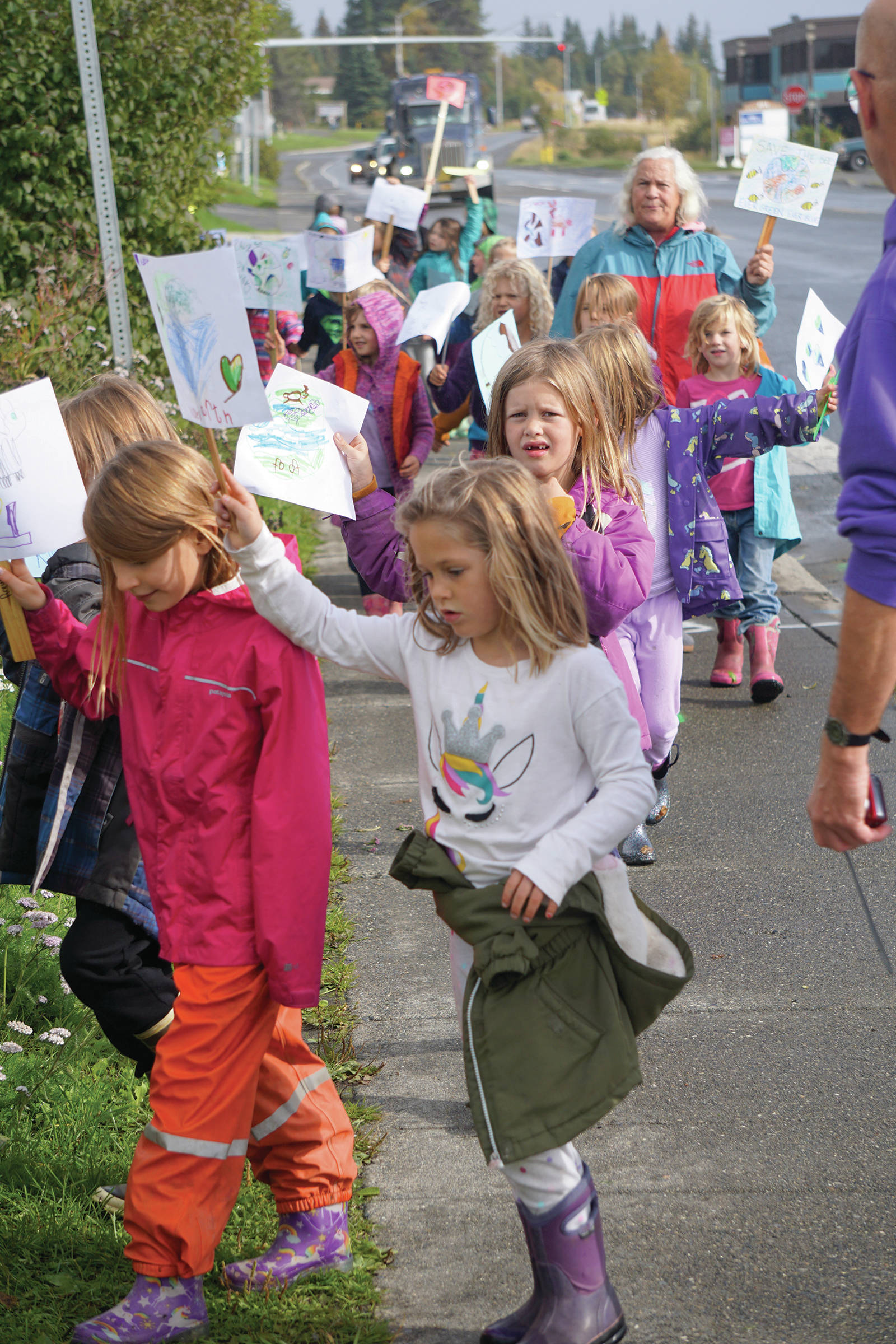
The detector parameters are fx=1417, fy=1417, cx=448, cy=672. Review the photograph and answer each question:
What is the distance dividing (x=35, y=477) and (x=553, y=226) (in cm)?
599

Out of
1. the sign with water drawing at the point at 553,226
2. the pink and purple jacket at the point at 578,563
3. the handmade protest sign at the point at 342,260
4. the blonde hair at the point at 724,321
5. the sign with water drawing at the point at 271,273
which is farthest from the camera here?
the sign with water drawing at the point at 553,226

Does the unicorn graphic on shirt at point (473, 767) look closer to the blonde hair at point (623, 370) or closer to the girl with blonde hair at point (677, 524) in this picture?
the blonde hair at point (623, 370)

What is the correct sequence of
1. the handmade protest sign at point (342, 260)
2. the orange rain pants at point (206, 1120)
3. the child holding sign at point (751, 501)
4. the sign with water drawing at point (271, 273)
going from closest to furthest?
1. the orange rain pants at point (206, 1120)
2. the child holding sign at point (751, 501)
3. the sign with water drawing at point (271, 273)
4. the handmade protest sign at point (342, 260)

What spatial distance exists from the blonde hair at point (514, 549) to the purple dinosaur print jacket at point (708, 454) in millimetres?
2175

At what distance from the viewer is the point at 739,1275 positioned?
270cm

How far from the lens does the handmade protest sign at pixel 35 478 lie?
2891 mm

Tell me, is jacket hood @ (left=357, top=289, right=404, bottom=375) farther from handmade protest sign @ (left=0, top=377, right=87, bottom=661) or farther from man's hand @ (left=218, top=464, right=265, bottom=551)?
man's hand @ (left=218, top=464, right=265, bottom=551)

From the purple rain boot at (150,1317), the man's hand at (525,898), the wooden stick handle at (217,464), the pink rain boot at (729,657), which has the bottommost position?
the pink rain boot at (729,657)

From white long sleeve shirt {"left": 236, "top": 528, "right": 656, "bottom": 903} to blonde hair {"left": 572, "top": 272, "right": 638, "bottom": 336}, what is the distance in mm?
3146

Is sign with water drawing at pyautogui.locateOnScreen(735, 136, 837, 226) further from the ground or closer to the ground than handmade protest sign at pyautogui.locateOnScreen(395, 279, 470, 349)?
further from the ground

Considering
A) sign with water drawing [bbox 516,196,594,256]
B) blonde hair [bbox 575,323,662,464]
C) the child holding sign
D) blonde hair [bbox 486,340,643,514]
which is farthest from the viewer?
sign with water drawing [bbox 516,196,594,256]

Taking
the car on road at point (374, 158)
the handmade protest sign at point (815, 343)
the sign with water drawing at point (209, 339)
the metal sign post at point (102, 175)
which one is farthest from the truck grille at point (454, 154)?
the sign with water drawing at point (209, 339)

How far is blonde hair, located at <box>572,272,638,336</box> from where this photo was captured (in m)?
5.41

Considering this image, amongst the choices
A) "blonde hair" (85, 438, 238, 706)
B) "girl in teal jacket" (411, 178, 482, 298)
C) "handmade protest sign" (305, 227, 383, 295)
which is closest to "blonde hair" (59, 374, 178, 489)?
"blonde hair" (85, 438, 238, 706)
